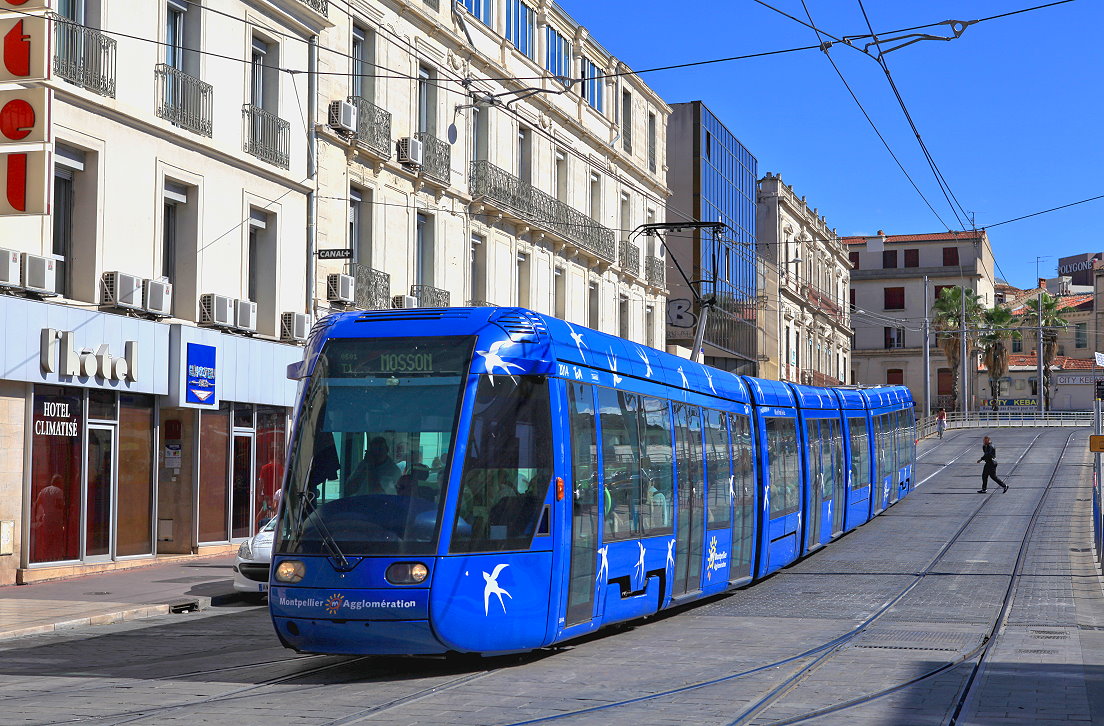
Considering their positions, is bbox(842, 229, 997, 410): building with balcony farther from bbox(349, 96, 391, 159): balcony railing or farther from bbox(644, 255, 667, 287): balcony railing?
bbox(349, 96, 391, 159): balcony railing

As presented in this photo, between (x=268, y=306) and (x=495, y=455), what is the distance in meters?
16.3

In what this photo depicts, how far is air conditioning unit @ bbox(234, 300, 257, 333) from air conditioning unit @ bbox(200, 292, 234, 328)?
1.34 ft

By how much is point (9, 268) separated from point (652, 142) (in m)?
30.4

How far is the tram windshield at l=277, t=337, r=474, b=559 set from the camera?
1023cm

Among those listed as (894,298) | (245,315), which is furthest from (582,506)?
(894,298)

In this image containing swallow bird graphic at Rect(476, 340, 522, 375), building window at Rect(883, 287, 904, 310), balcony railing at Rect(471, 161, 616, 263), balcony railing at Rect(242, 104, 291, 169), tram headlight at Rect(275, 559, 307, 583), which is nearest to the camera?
tram headlight at Rect(275, 559, 307, 583)

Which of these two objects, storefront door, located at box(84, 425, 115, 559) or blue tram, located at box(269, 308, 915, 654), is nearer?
blue tram, located at box(269, 308, 915, 654)

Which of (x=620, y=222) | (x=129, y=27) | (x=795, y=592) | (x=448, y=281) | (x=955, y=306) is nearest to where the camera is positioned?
(x=795, y=592)

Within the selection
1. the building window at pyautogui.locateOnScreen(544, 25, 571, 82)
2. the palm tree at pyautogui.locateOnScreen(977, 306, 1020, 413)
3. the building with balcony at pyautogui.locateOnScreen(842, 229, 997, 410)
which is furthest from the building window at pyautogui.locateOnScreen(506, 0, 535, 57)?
the building with balcony at pyautogui.locateOnScreen(842, 229, 997, 410)

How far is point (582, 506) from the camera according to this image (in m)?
11.5

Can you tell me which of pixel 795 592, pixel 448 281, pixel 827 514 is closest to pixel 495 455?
pixel 795 592

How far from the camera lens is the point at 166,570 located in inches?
858

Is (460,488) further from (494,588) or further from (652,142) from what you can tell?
(652,142)

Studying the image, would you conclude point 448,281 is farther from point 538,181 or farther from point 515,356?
point 515,356
